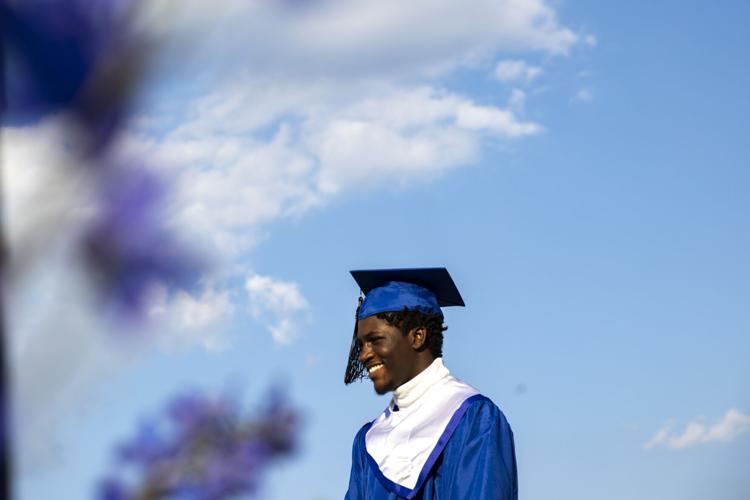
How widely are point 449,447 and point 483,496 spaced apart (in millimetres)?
310

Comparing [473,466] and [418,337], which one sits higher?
[418,337]

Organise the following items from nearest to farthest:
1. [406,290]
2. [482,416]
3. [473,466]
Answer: [473,466]
[482,416]
[406,290]

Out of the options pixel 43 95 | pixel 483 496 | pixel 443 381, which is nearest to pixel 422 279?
pixel 443 381

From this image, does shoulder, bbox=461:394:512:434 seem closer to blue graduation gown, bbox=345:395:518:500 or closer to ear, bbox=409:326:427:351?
blue graduation gown, bbox=345:395:518:500

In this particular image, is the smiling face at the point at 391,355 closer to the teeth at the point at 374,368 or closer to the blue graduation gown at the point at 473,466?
the teeth at the point at 374,368

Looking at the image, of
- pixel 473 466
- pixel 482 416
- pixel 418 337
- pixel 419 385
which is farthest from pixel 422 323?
pixel 473 466

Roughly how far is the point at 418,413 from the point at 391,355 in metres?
0.27

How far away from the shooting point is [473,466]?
3.70 metres

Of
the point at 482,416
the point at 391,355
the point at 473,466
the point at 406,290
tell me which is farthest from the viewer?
the point at 406,290

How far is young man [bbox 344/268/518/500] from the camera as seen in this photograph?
12.3 feet

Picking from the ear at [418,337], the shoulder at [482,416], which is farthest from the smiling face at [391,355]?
the shoulder at [482,416]

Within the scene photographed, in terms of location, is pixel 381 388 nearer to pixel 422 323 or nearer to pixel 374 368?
pixel 374 368

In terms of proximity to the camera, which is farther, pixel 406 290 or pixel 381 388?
pixel 406 290

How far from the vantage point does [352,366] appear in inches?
171
